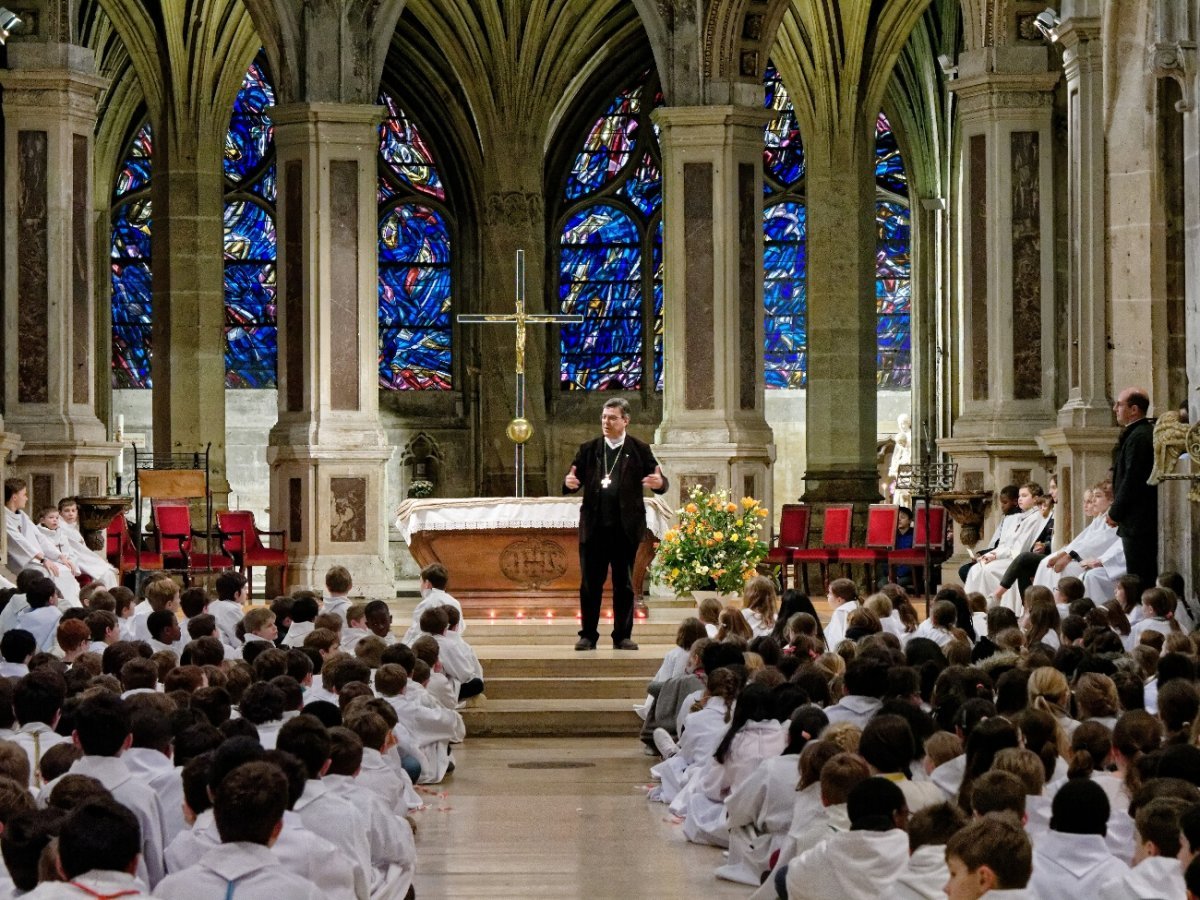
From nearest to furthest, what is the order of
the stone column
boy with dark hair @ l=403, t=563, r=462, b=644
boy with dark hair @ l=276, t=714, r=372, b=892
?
1. boy with dark hair @ l=276, t=714, r=372, b=892
2. boy with dark hair @ l=403, t=563, r=462, b=644
3. the stone column

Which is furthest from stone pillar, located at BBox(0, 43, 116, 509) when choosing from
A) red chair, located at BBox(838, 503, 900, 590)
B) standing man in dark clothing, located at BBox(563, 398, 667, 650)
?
red chair, located at BBox(838, 503, 900, 590)

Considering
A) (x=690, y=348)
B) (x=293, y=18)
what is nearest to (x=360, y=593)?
(x=690, y=348)

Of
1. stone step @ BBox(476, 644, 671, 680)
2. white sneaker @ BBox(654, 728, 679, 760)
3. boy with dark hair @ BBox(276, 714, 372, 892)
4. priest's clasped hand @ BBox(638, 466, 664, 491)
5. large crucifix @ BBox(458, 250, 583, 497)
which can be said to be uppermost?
large crucifix @ BBox(458, 250, 583, 497)

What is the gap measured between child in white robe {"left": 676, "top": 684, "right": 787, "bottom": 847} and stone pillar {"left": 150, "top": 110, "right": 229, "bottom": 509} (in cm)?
1629

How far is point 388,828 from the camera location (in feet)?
22.7

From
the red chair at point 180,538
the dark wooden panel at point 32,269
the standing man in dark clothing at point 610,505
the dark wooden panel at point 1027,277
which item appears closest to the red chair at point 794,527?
the dark wooden panel at point 1027,277

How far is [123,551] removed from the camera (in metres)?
18.2

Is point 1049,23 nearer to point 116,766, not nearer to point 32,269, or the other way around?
point 32,269

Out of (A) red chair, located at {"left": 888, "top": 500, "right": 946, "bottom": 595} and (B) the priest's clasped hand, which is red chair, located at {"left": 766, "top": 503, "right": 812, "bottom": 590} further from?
(B) the priest's clasped hand

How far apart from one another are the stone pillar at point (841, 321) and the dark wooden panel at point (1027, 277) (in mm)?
6266

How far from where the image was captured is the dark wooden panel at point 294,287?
19328 millimetres

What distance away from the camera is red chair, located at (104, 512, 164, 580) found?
18031mm

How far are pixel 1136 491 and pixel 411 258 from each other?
17.8 metres

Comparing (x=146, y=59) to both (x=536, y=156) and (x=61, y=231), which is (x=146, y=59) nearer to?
(x=536, y=156)
